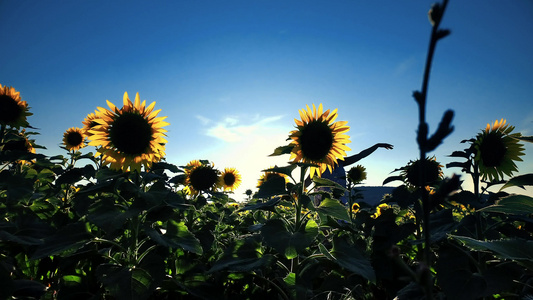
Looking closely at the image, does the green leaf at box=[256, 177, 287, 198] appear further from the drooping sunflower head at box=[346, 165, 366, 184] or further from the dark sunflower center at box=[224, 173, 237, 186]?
the dark sunflower center at box=[224, 173, 237, 186]

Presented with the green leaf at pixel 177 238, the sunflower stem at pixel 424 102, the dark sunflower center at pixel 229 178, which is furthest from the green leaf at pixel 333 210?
the dark sunflower center at pixel 229 178

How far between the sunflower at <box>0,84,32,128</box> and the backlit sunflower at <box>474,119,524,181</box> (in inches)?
171

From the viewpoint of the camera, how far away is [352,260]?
1569 millimetres

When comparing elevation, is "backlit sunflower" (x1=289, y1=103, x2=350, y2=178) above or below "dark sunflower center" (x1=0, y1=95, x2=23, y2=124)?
below

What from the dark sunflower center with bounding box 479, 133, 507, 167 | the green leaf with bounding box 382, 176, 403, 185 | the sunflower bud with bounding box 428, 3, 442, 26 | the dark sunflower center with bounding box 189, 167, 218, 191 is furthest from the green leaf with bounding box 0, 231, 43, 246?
the dark sunflower center with bounding box 479, 133, 507, 167

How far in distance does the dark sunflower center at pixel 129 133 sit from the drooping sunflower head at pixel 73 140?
151 inches

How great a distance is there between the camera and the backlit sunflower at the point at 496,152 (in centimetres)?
251

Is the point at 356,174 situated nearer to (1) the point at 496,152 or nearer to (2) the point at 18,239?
(1) the point at 496,152

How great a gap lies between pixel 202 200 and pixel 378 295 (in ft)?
9.26

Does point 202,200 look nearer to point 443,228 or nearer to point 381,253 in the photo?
point 381,253

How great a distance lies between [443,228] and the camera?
1.66m

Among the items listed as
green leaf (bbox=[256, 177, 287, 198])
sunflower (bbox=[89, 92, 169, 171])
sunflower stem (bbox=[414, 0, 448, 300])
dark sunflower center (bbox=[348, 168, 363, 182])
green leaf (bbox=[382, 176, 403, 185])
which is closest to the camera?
sunflower stem (bbox=[414, 0, 448, 300])

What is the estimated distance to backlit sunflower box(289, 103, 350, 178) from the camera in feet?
8.13

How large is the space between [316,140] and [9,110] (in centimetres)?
307
